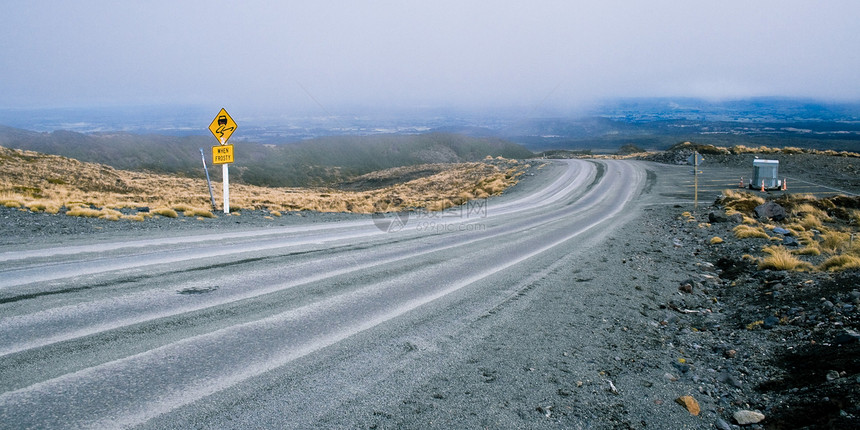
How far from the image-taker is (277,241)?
9.29 metres

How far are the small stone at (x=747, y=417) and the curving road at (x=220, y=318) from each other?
2.67 metres

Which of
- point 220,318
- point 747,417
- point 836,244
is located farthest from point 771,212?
point 220,318

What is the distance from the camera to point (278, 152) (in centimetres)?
13888

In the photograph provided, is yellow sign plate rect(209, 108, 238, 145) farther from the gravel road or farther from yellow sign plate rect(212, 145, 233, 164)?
the gravel road

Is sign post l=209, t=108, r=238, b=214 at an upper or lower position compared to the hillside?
lower

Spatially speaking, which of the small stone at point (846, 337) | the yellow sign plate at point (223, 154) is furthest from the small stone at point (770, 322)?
the yellow sign plate at point (223, 154)

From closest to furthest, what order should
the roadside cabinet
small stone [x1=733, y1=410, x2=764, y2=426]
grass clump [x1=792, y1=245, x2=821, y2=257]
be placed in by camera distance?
small stone [x1=733, y1=410, x2=764, y2=426]
grass clump [x1=792, y1=245, x2=821, y2=257]
the roadside cabinet

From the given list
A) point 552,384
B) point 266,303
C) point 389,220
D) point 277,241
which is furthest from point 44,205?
point 552,384

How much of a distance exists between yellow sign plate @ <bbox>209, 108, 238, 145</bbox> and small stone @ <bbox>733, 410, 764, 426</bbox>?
1430cm

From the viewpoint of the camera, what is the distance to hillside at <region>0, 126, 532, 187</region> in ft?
377

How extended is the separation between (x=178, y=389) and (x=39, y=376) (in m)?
1.08

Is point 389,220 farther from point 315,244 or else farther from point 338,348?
point 338,348

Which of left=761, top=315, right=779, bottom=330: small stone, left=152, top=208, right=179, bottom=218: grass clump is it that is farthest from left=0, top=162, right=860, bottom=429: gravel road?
left=152, top=208, right=179, bottom=218: grass clump

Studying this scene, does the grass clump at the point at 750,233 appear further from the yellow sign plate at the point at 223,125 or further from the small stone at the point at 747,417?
the yellow sign plate at the point at 223,125
